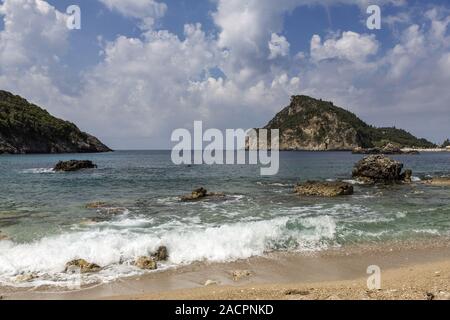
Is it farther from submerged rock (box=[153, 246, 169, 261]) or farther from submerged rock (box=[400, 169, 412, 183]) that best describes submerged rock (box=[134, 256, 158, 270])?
submerged rock (box=[400, 169, 412, 183])

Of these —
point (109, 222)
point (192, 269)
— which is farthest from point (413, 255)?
point (109, 222)

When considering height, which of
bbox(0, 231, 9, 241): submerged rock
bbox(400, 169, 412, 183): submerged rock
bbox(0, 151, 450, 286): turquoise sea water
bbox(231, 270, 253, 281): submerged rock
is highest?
bbox(400, 169, 412, 183): submerged rock

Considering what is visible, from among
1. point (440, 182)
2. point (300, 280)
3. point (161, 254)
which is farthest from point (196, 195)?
point (440, 182)

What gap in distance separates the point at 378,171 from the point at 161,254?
3889 cm

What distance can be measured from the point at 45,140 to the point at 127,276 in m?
178

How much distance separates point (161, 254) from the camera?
1516 cm

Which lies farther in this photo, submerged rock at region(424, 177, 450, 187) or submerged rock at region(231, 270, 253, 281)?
submerged rock at region(424, 177, 450, 187)

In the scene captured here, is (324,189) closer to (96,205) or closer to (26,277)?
(96,205)

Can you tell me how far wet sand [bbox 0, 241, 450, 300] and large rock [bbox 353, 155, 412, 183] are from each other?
106ft

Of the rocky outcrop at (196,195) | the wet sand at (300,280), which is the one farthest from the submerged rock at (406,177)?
the wet sand at (300,280)

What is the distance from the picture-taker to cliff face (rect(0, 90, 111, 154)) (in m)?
155

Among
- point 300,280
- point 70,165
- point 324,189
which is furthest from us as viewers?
point 70,165

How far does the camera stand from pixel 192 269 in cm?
1402

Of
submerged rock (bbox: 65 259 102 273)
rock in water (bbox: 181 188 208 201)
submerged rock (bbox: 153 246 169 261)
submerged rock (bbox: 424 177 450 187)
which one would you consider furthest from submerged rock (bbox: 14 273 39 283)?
submerged rock (bbox: 424 177 450 187)
